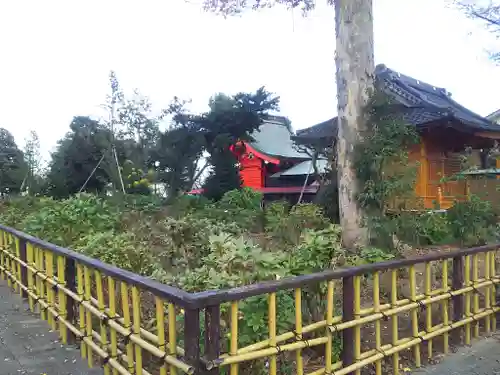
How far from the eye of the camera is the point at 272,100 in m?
16.1

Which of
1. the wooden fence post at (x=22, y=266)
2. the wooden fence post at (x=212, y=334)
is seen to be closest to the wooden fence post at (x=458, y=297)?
the wooden fence post at (x=212, y=334)

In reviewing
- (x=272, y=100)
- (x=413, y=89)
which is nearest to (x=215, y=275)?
(x=413, y=89)

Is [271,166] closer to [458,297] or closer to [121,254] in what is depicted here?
[121,254]

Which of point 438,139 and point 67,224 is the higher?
point 438,139

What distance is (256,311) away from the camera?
2.23m

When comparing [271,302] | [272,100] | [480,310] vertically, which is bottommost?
[480,310]

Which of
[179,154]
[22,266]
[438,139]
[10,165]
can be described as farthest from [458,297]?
[10,165]

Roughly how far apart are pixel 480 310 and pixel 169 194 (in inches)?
433

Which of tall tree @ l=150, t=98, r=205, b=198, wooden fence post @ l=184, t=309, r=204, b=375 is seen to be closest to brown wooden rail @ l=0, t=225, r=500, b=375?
wooden fence post @ l=184, t=309, r=204, b=375

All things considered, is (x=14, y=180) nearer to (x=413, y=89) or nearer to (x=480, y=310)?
(x=413, y=89)

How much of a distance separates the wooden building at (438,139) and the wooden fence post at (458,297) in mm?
5407

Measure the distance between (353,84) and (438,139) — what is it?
5.92 meters

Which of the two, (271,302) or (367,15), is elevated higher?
(367,15)

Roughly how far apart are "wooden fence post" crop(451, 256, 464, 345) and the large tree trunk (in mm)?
2335
